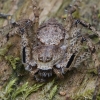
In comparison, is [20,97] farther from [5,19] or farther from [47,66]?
[5,19]

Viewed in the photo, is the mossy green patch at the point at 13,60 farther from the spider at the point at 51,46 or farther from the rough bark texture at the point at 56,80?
the spider at the point at 51,46

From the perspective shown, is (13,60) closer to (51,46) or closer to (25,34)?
(25,34)

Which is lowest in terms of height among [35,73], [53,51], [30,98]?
[30,98]

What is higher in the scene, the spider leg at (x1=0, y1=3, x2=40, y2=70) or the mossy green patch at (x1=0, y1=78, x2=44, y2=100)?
the spider leg at (x1=0, y1=3, x2=40, y2=70)

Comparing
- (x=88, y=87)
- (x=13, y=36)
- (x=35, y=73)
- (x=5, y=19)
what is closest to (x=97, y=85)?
(x=88, y=87)

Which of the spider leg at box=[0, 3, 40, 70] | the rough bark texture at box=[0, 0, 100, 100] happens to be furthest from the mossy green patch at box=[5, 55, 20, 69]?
the spider leg at box=[0, 3, 40, 70]

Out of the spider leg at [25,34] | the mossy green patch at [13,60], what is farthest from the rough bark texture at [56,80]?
the spider leg at [25,34]

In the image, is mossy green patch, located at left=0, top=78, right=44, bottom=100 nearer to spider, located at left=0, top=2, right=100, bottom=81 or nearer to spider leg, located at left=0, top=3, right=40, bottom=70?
spider, located at left=0, top=2, right=100, bottom=81

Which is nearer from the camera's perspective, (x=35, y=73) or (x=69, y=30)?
(x=35, y=73)
